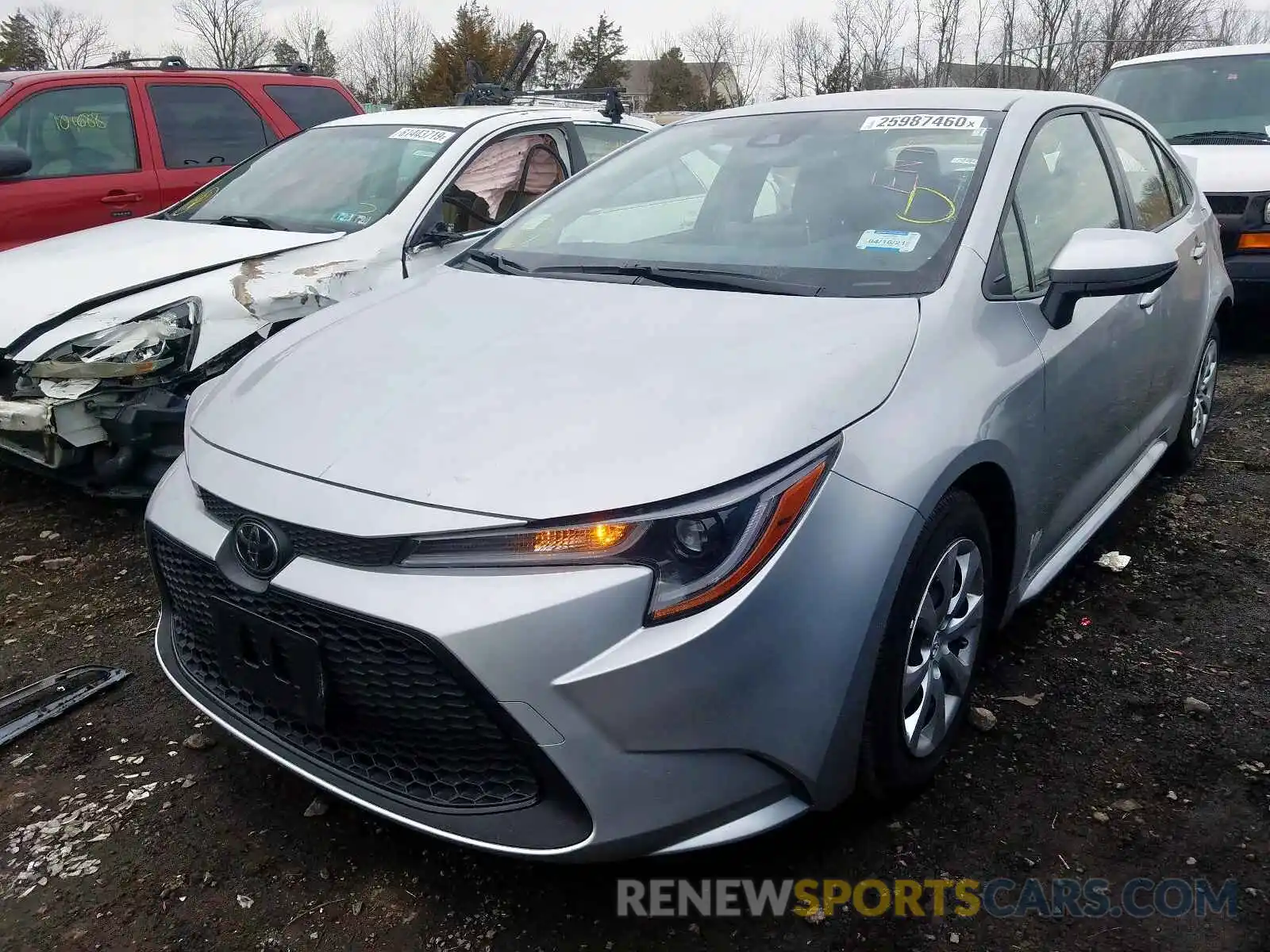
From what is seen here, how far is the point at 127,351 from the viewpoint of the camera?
3570 millimetres

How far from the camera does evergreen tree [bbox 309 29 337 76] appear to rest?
48375 millimetres

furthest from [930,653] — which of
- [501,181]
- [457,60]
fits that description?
[457,60]

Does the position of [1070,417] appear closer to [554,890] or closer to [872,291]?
[872,291]

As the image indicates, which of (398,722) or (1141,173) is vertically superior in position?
(1141,173)

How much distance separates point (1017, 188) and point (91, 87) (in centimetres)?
566

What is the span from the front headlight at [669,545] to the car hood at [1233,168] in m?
5.22

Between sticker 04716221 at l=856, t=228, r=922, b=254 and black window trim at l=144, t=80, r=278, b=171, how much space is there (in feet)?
14.4

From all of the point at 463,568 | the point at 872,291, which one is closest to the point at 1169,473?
the point at 872,291

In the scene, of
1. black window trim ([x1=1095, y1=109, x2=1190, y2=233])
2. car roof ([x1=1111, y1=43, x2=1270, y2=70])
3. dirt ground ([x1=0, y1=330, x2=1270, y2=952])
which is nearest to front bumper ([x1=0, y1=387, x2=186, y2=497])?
dirt ground ([x1=0, y1=330, x2=1270, y2=952])

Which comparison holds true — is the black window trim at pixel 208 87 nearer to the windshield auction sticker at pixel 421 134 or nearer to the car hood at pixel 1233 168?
the windshield auction sticker at pixel 421 134

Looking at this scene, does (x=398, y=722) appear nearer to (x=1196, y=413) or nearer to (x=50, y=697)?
(x=50, y=697)

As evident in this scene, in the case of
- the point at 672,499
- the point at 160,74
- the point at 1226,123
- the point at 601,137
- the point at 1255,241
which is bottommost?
the point at 1255,241

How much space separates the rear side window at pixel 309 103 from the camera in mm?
6883

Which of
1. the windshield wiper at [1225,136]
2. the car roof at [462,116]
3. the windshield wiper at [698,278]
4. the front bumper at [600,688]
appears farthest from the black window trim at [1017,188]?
the windshield wiper at [1225,136]
